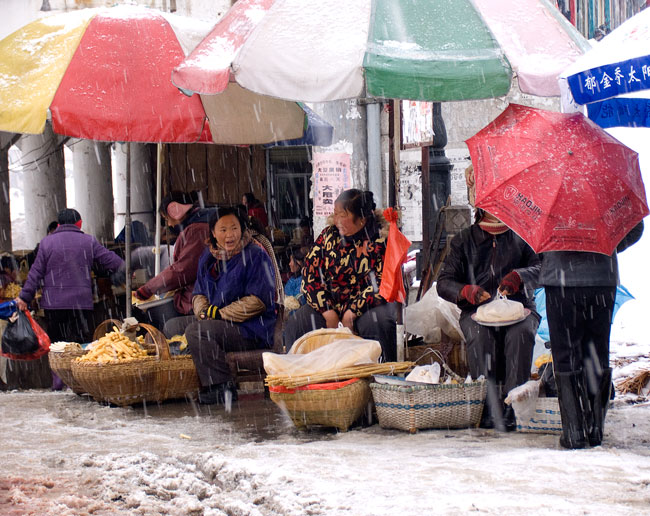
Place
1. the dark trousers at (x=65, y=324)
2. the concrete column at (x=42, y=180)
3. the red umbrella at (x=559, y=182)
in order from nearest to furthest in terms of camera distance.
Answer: the red umbrella at (x=559, y=182) → the dark trousers at (x=65, y=324) → the concrete column at (x=42, y=180)

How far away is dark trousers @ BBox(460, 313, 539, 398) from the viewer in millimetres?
5668

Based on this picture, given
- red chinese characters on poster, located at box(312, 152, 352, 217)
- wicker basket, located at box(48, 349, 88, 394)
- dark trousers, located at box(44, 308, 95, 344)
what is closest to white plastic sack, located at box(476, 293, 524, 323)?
wicker basket, located at box(48, 349, 88, 394)

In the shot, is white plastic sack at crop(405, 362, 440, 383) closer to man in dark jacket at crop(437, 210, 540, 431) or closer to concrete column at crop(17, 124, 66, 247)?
man in dark jacket at crop(437, 210, 540, 431)

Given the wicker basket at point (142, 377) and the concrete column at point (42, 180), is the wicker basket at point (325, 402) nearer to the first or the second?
the wicker basket at point (142, 377)

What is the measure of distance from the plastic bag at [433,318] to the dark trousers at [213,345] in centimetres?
131

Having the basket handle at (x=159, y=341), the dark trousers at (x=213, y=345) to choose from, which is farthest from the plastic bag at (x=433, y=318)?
the basket handle at (x=159, y=341)

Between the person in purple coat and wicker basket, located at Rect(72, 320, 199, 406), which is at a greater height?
the person in purple coat

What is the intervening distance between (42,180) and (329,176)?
7438mm

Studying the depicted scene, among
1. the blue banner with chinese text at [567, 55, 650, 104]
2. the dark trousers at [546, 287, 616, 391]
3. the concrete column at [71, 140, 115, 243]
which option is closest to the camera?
the blue banner with chinese text at [567, 55, 650, 104]

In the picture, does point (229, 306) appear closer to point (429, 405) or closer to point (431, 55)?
point (429, 405)

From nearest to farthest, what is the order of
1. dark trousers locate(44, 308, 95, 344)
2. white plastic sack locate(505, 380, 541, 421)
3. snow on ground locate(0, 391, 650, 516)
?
snow on ground locate(0, 391, 650, 516)
white plastic sack locate(505, 380, 541, 421)
dark trousers locate(44, 308, 95, 344)

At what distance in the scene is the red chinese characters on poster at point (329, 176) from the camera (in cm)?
1117

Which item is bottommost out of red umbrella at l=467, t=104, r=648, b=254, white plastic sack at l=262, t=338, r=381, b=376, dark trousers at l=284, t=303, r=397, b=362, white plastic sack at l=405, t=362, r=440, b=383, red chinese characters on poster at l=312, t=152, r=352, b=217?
white plastic sack at l=405, t=362, r=440, b=383

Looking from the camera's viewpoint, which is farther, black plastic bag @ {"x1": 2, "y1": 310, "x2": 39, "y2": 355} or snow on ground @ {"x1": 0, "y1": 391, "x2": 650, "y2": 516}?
black plastic bag @ {"x1": 2, "y1": 310, "x2": 39, "y2": 355}
